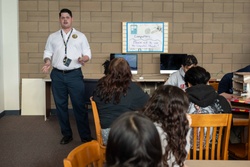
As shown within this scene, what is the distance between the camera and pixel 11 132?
487cm

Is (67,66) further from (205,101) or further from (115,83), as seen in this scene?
(205,101)

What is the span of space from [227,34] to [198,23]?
23.5 inches

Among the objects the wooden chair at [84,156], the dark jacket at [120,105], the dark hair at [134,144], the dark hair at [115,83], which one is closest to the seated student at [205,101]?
the dark jacket at [120,105]

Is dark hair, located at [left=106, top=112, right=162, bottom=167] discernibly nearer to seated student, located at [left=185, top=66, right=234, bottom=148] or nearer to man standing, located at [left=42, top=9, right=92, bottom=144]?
seated student, located at [left=185, top=66, right=234, bottom=148]

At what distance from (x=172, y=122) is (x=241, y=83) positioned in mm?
1881

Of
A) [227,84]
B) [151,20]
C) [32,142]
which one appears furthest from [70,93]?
[151,20]

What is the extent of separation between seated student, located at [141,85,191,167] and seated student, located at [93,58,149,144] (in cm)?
105

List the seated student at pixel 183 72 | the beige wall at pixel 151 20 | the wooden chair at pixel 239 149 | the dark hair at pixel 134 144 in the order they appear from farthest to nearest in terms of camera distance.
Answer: the beige wall at pixel 151 20 < the seated student at pixel 183 72 < the wooden chair at pixel 239 149 < the dark hair at pixel 134 144

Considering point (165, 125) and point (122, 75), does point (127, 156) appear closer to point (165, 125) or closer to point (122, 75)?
point (165, 125)

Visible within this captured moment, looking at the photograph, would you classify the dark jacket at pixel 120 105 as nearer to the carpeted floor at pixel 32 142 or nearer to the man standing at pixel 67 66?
the carpeted floor at pixel 32 142

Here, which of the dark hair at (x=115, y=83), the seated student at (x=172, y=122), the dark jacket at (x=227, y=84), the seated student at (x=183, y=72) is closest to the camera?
the seated student at (x=172, y=122)

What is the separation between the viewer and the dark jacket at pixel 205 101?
2.45 m

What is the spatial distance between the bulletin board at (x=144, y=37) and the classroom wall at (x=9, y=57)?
6.55 ft

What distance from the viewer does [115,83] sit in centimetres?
268
